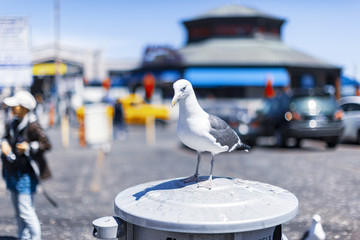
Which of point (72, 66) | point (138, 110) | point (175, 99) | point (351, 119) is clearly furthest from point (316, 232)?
point (72, 66)

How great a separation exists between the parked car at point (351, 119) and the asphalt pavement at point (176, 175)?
386 mm

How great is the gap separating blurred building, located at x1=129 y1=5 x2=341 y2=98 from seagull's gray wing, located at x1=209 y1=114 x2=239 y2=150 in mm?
25825

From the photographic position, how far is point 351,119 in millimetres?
13758

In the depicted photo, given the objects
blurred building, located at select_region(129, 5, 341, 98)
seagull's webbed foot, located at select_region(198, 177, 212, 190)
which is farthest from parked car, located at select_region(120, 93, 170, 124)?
seagull's webbed foot, located at select_region(198, 177, 212, 190)

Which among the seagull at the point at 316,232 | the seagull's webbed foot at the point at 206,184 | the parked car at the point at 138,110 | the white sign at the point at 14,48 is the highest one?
the white sign at the point at 14,48

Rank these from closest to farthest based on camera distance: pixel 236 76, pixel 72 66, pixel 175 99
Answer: pixel 175 99 < pixel 236 76 < pixel 72 66

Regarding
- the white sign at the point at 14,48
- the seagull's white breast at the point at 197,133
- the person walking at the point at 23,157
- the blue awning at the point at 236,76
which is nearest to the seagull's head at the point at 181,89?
the seagull's white breast at the point at 197,133

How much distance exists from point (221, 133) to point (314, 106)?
10.1 meters

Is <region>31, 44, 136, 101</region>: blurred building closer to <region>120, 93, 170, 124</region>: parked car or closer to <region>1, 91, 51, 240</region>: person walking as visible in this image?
<region>120, 93, 170, 124</region>: parked car

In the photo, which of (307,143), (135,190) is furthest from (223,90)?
(135,190)

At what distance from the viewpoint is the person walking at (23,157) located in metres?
4.66

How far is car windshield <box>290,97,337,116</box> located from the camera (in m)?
12.6

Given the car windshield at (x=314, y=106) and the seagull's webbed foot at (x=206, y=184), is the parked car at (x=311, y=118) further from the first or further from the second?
the seagull's webbed foot at (x=206, y=184)

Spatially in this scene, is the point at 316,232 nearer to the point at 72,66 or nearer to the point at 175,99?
the point at 175,99
